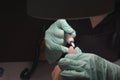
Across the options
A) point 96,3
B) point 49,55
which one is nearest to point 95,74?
point 49,55

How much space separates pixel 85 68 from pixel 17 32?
2.65 feet

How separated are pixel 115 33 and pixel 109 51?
0.13 meters

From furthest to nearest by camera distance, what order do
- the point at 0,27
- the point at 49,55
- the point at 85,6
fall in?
the point at 0,27, the point at 49,55, the point at 85,6

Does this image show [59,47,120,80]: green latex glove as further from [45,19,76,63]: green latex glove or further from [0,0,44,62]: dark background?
[0,0,44,62]: dark background

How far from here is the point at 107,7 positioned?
24.6 inches

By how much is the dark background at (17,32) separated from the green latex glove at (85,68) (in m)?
0.71

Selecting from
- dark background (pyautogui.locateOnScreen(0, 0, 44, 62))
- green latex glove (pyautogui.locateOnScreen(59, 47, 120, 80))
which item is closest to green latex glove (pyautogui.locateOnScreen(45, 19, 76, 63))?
green latex glove (pyautogui.locateOnScreen(59, 47, 120, 80))

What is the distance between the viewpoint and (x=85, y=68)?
98cm

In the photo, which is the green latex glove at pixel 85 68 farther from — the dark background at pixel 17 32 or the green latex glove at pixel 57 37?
the dark background at pixel 17 32

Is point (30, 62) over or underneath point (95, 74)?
underneath

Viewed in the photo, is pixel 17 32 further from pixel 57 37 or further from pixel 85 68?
pixel 85 68

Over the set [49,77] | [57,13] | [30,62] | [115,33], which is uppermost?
[57,13]

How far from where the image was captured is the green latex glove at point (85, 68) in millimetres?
958

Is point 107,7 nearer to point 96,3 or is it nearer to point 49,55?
point 96,3
